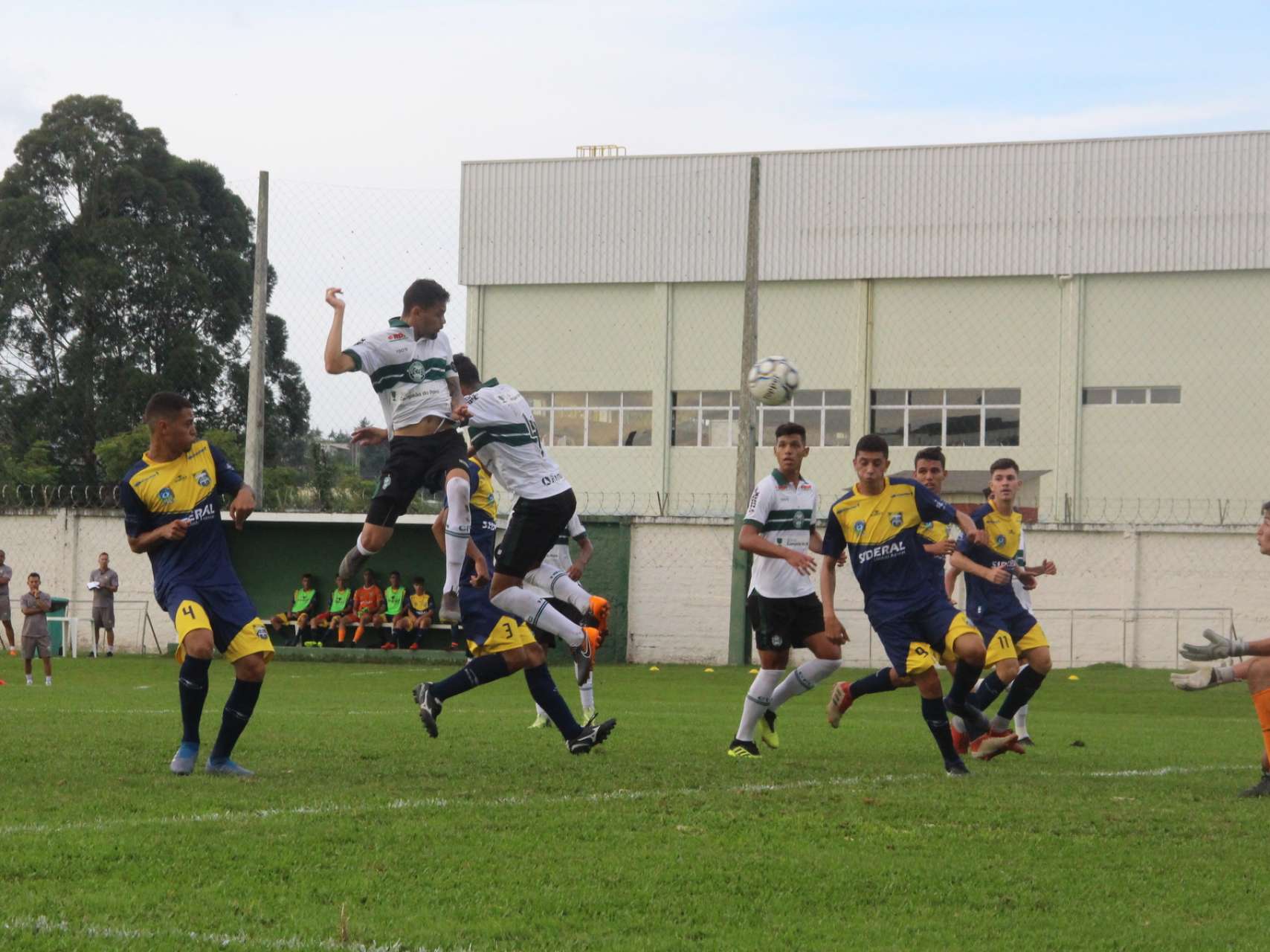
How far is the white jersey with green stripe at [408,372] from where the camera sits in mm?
10766

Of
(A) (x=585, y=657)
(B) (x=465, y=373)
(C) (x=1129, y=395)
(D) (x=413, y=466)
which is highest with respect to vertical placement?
(C) (x=1129, y=395)

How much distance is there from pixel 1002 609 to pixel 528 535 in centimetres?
412

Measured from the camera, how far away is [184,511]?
8953mm

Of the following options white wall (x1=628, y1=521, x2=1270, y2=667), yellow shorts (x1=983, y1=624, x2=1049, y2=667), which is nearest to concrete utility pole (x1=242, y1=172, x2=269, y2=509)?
white wall (x1=628, y1=521, x2=1270, y2=667)

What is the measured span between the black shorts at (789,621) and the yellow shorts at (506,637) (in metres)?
1.69

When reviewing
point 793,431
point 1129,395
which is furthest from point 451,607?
point 1129,395

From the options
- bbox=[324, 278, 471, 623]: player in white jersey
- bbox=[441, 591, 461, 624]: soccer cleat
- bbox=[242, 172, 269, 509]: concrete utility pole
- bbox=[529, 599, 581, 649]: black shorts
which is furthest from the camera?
bbox=[242, 172, 269, 509]: concrete utility pole

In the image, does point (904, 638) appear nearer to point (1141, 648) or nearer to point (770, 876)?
point (770, 876)

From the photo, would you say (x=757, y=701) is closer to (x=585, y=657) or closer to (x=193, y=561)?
(x=585, y=657)

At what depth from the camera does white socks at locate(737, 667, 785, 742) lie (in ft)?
35.6

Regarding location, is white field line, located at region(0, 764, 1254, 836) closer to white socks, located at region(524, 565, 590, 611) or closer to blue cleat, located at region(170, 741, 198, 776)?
blue cleat, located at region(170, 741, 198, 776)

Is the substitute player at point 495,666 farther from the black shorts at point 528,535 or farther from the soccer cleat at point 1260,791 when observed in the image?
the soccer cleat at point 1260,791

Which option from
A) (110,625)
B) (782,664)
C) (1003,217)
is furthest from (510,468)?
(1003,217)

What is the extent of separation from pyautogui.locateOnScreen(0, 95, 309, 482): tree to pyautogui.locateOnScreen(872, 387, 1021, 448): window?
20356 millimetres
